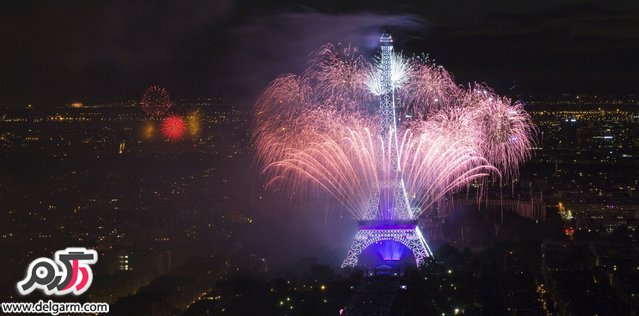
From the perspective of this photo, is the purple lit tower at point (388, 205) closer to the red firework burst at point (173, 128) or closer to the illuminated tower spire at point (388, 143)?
the illuminated tower spire at point (388, 143)

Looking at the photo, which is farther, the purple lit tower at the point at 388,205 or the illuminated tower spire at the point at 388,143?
the purple lit tower at the point at 388,205

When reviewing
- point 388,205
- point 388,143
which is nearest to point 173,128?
point 388,205

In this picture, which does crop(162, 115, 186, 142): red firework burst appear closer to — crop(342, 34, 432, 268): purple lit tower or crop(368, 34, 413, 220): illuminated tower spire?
crop(342, 34, 432, 268): purple lit tower

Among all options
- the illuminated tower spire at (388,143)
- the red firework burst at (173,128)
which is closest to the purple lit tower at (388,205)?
the illuminated tower spire at (388,143)

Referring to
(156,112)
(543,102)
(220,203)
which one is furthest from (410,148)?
(543,102)

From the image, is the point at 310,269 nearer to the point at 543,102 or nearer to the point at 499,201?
the point at 499,201
